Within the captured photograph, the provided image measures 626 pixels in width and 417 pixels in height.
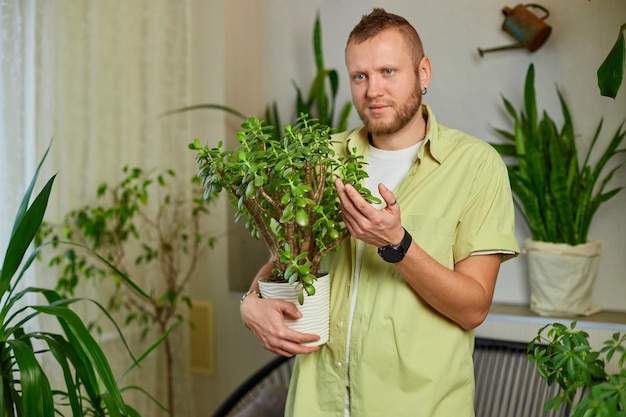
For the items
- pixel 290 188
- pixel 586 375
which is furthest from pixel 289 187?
pixel 586 375

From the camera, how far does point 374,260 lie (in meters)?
1.74

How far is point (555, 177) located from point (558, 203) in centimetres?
9

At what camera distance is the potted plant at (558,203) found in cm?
252

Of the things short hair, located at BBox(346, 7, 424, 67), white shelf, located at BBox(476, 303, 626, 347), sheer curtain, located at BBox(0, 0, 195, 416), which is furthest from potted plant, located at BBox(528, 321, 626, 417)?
sheer curtain, located at BBox(0, 0, 195, 416)

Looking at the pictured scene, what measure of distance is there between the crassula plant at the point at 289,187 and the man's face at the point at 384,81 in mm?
149

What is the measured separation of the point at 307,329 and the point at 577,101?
1.63m

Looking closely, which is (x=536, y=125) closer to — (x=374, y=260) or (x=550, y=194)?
(x=550, y=194)

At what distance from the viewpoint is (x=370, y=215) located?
4.68 feet

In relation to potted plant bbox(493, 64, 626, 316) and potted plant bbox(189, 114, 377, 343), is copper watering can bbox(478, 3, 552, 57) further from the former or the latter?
potted plant bbox(189, 114, 377, 343)

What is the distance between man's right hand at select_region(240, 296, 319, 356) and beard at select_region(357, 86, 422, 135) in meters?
0.47

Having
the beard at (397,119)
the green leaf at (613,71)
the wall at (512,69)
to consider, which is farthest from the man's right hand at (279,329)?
the wall at (512,69)

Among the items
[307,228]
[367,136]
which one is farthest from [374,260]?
[367,136]

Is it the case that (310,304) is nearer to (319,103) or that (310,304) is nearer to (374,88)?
(374,88)

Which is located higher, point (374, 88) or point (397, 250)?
point (374, 88)
